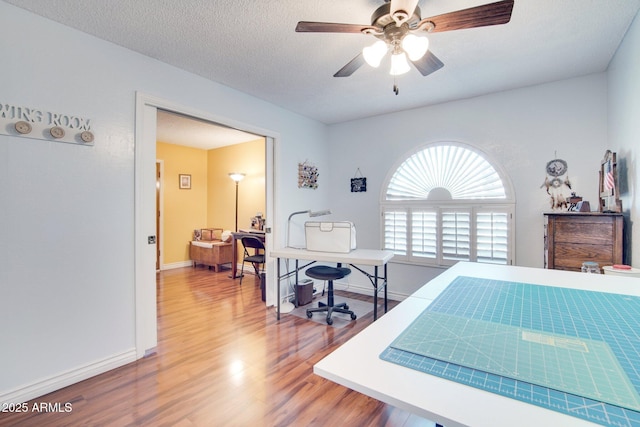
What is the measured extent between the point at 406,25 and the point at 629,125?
1.78 meters

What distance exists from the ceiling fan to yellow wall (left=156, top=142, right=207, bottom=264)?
4.80 meters

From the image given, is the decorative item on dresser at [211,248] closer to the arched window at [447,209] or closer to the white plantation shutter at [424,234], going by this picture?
the arched window at [447,209]

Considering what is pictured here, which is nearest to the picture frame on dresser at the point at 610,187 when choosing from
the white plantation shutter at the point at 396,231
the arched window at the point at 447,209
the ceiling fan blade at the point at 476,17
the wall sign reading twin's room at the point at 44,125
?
the arched window at the point at 447,209

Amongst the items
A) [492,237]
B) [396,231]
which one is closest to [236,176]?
[396,231]

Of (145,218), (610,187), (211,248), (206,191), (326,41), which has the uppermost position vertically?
(326,41)

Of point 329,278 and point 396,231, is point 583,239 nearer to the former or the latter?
point 396,231

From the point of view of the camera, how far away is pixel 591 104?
2.65m

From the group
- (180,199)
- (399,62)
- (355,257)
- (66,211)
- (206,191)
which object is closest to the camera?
(399,62)

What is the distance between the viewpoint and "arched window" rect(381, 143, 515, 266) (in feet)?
10.1

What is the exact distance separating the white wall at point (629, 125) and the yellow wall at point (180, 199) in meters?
5.96

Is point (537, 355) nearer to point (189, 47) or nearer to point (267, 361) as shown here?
point (267, 361)

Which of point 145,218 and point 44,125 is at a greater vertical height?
point 44,125

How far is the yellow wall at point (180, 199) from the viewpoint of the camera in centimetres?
547

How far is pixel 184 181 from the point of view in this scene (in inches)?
227
